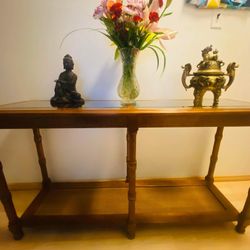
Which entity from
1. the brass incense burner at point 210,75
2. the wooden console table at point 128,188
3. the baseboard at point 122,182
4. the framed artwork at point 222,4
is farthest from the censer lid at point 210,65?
the baseboard at point 122,182

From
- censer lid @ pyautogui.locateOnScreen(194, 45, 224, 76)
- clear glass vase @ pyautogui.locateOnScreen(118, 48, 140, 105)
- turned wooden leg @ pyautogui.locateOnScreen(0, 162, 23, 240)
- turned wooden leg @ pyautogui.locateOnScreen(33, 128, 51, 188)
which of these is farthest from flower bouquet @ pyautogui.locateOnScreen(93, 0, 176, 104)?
turned wooden leg @ pyautogui.locateOnScreen(0, 162, 23, 240)

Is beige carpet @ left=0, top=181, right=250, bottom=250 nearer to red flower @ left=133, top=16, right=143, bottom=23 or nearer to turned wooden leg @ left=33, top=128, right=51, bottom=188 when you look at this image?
turned wooden leg @ left=33, top=128, right=51, bottom=188

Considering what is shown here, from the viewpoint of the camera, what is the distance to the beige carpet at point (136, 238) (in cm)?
92

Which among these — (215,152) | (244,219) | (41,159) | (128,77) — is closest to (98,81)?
(128,77)

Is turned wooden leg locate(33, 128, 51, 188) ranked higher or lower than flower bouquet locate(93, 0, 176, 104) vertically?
lower

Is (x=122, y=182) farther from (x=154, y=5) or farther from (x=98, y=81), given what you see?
(x=154, y=5)

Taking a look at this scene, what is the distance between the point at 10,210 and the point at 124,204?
568 mm

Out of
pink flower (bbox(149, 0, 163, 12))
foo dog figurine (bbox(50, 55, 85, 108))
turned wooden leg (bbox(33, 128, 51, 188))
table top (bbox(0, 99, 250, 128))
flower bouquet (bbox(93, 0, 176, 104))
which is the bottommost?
turned wooden leg (bbox(33, 128, 51, 188))

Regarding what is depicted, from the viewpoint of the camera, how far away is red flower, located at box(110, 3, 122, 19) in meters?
0.74

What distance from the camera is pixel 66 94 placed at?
89 cm

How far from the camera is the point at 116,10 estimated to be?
74 cm

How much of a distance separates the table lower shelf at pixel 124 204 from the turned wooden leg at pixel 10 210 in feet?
0.14

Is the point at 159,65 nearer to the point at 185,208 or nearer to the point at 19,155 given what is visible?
the point at 185,208

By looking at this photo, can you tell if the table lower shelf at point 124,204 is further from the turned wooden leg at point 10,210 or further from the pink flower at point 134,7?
the pink flower at point 134,7
